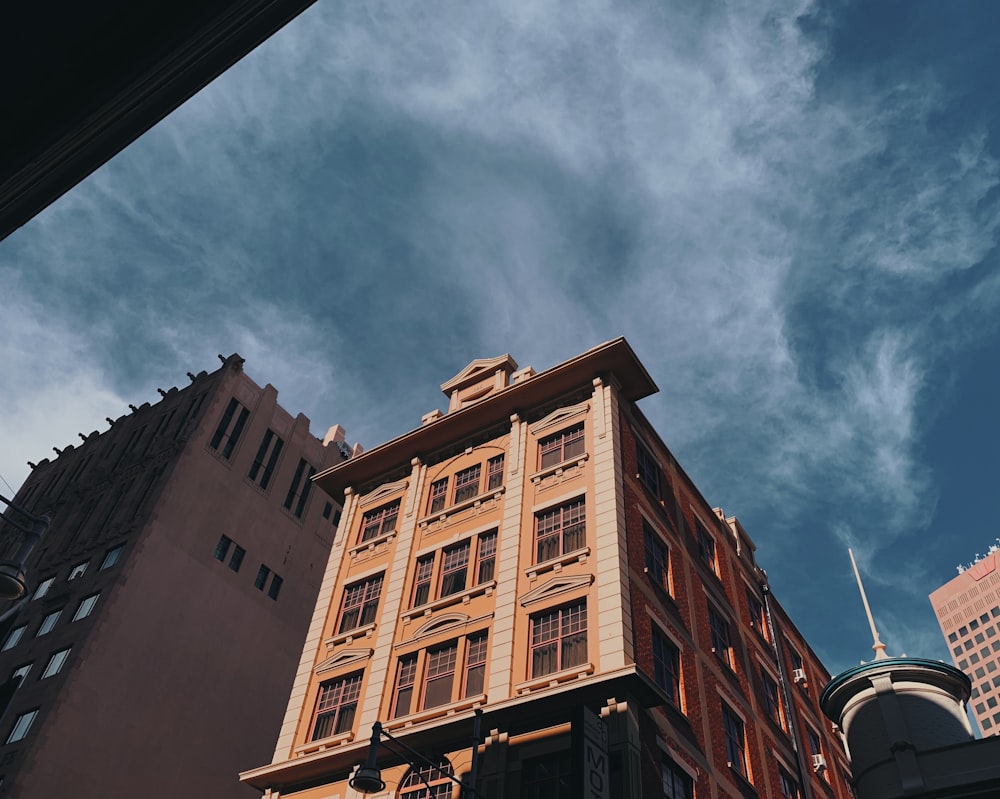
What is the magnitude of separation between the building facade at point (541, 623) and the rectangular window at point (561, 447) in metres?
0.10

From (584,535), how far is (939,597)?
17923 centimetres

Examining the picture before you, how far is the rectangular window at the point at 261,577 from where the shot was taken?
4700 centimetres

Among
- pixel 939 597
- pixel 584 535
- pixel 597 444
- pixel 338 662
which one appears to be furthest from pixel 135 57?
pixel 939 597

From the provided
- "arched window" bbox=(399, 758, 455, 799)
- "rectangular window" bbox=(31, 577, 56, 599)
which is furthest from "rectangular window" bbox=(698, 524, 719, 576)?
"rectangular window" bbox=(31, 577, 56, 599)

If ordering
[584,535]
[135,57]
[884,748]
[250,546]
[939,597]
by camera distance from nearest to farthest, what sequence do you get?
[135,57] → [884,748] → [584,535] → [250,546] → [939,597]

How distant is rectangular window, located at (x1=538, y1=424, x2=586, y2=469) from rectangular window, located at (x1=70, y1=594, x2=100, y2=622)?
24.3m

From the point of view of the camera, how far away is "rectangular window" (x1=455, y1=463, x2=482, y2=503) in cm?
3173

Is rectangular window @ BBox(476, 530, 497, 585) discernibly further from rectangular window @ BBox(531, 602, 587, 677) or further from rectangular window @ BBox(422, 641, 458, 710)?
rectangular window @ BBox(531, 602, 587, 677)

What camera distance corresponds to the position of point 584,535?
26.3m

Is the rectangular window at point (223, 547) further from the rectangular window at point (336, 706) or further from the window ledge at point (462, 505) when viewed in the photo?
the rectangular window at point (336, 706)

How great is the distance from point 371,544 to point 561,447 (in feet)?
29.1

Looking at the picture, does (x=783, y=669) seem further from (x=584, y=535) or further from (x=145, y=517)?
(x=145, y=517)

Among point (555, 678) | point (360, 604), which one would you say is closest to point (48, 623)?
point (360, 604)

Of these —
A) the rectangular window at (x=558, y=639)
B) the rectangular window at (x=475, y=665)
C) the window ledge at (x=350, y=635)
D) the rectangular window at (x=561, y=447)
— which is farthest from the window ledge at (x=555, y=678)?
the rectangular window at (x=561, y=447)
